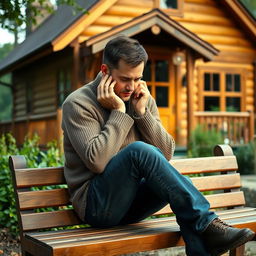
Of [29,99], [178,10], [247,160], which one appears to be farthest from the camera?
[29,99]

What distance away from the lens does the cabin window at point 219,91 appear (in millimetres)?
16547

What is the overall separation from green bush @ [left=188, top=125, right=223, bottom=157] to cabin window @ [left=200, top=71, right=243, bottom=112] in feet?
11.1

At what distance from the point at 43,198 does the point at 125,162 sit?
0.71m

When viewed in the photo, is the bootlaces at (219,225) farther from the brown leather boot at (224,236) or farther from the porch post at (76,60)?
the porch post at (76,60)

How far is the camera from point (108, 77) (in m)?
3.92

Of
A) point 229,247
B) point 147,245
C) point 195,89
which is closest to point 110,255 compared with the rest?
point 147,245

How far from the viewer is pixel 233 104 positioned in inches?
668

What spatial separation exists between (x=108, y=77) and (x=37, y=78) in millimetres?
15670

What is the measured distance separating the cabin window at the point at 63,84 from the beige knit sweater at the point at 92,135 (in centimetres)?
1216

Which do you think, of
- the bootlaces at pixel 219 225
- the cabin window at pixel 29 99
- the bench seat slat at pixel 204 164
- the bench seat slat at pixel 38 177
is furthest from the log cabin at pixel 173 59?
the bootlaces at pixel 219 225

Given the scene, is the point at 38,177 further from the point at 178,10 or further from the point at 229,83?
the point at 229,83


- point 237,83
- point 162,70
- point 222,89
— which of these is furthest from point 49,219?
point 237,83

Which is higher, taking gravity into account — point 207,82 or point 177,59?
point 177,59

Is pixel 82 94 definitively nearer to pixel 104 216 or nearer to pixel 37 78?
pixel 104 216
